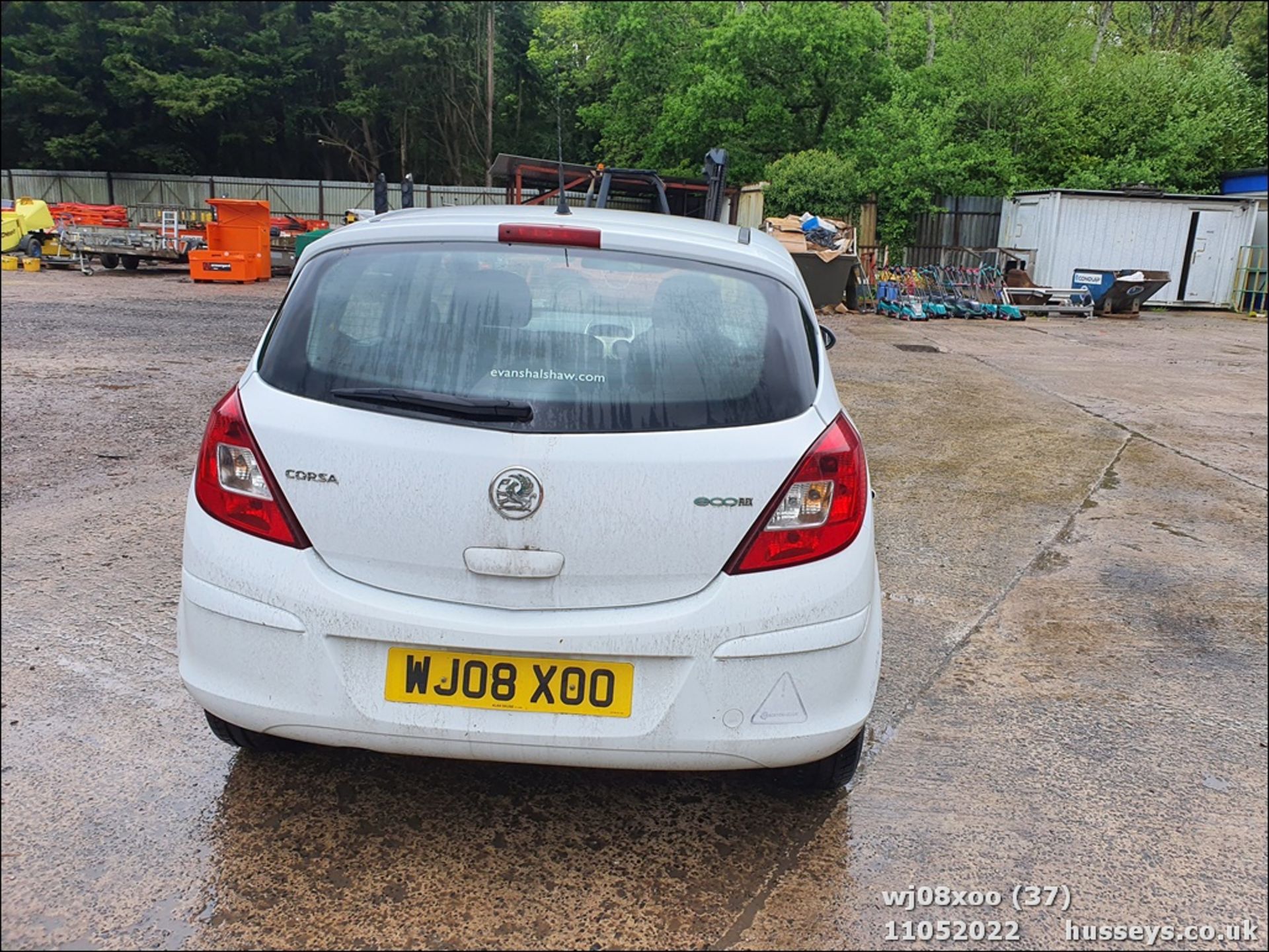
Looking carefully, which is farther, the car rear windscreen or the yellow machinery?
the yellow machinery

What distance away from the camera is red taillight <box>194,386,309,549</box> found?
2.21 metres

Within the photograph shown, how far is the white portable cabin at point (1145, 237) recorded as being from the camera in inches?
854

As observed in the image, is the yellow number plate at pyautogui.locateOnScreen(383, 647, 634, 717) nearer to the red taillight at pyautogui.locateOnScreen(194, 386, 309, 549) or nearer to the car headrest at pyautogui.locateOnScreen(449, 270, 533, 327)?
the red taillight at pyautogui.locateOnScreen(194, 386, 309, 549)

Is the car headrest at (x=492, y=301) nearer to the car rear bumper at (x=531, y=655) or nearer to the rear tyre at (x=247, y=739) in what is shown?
the car rear bumper at (x=531, y=655)

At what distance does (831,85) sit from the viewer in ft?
83.5

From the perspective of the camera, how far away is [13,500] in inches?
191

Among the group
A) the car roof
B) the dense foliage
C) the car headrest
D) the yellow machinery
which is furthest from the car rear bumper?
the yellow machinery

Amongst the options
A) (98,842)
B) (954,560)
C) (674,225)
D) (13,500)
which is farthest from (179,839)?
(954,560)

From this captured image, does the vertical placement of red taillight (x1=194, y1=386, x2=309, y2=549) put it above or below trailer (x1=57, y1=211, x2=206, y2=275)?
above

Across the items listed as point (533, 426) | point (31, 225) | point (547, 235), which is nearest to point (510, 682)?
point (533, 426)

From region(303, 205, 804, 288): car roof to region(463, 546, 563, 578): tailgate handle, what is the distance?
2.54ft

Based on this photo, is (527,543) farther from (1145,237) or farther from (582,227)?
(1145,237)

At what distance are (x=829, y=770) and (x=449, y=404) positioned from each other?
1381 mm

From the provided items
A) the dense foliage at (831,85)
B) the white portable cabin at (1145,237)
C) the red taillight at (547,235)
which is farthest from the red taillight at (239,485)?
the white portable cabin at (1145,237)
